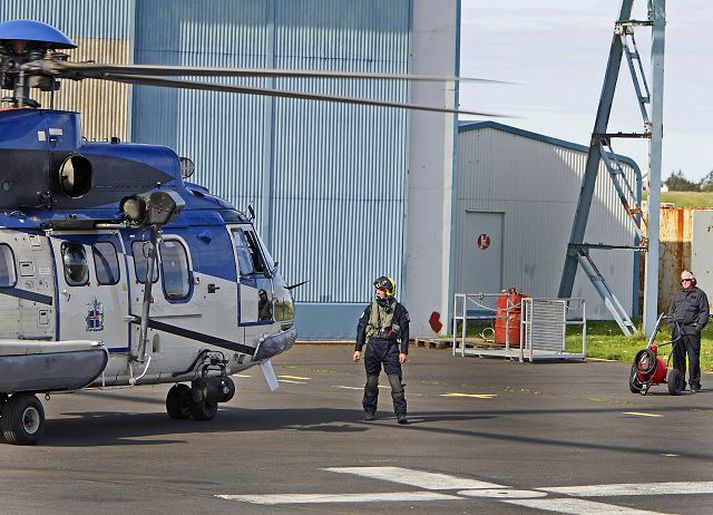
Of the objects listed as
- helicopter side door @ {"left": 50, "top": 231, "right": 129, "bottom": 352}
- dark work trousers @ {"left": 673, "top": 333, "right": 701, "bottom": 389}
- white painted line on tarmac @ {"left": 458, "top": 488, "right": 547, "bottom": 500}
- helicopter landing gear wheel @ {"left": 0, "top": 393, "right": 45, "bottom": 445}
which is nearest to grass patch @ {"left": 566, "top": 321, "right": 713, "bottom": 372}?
dark work trousers @ {"left": 673, "top": 333, "right": 701, "bottom": 389}

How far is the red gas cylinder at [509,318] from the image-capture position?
32244mm

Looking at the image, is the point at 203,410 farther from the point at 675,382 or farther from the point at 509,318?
the point at 509,318

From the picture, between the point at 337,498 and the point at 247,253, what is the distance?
7.26 m

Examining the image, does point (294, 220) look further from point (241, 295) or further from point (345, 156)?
point (241, 295)

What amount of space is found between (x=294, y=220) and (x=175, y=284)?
1759 centimetres

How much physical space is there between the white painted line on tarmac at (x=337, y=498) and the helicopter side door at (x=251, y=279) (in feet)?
21.2

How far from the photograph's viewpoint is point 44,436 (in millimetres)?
16812

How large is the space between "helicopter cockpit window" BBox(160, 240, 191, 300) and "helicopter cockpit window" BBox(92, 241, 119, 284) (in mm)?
782

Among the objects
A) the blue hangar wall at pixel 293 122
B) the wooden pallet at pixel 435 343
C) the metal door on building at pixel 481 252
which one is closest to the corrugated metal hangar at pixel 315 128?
the blue hangar wall at pixel 293 122

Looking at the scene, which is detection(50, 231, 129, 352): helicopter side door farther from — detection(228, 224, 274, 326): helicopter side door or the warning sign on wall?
the warning sign on wall

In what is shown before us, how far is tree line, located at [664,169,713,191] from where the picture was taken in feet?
364

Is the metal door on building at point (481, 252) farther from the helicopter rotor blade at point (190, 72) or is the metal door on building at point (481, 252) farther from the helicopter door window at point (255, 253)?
the helicopter rotor blade at point (190, 72)

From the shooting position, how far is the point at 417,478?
44.8ft

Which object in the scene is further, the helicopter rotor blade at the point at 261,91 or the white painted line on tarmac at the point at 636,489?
the helicopter rotor blade at the point at 261,91
